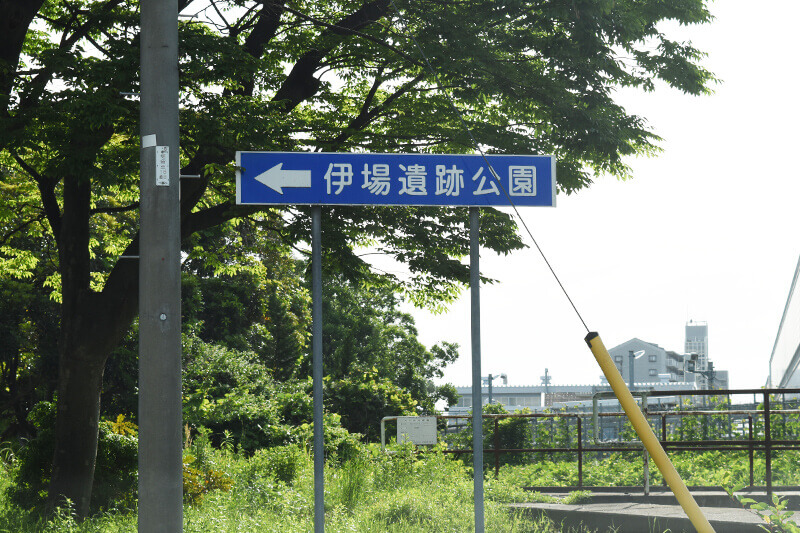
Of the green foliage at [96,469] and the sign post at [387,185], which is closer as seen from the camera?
the sign post at [387,185]

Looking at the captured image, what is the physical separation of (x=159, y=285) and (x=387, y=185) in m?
1.60

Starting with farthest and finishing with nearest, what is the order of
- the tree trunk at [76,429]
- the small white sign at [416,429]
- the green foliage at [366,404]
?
the green foliage at [366,404], the small white sign at [416,429], the tree trunk at [76,429]

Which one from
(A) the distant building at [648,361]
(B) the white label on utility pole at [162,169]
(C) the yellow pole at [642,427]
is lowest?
(A) the distant building at [648,361]

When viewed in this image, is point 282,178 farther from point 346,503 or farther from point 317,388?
point 346,503

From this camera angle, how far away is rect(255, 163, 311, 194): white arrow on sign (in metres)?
5.07

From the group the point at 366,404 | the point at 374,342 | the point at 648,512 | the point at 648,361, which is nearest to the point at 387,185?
the point at 648,512

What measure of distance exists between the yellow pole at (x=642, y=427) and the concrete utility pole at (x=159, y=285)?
2.33 meters

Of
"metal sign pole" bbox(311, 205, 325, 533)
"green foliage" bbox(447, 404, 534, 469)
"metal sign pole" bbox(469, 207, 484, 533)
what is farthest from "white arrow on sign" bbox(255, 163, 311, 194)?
"green foliage" bbox(447, 404, 534, 469)

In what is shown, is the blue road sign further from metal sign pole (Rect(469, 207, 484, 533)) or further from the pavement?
the pavement

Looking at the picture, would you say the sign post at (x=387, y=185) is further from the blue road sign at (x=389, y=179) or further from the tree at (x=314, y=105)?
the tree at (x=314, y=105)

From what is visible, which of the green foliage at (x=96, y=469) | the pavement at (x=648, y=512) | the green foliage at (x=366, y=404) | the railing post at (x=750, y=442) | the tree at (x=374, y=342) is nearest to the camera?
the pavement at (x=648, y=512)

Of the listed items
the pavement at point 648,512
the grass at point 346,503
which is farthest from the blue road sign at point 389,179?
the pavement at point 648,512

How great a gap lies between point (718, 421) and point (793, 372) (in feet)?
102

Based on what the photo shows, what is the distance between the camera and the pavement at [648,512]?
7988 mm
